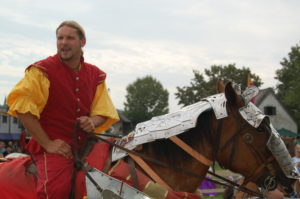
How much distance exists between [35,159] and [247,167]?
2.04 m

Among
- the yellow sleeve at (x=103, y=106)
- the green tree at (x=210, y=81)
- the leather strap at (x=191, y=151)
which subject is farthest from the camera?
the green tree at (x=210, y=81)

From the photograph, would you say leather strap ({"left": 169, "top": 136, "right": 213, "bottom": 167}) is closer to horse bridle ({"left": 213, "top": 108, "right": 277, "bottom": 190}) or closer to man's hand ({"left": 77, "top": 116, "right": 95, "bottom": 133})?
horse bridle ({"left": 213, "top": 108, "right": 277, "bottom": 190})

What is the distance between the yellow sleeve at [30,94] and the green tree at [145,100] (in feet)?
256

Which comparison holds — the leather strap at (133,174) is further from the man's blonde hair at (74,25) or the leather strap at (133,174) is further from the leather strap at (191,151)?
the man's blonde hair at (74,25)

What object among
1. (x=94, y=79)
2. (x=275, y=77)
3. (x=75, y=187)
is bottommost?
(x=75, y=187)

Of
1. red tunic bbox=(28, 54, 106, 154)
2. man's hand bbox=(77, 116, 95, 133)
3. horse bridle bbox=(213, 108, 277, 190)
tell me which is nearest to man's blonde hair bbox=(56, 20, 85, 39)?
red tunic bbox=(28, 54, 106, 154)

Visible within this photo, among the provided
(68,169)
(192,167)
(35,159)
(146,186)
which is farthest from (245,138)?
(35,159)

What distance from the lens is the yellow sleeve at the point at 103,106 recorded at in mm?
3703

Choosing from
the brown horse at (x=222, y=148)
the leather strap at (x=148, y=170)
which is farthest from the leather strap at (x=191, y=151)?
the leather strap at (x=148, y=170)

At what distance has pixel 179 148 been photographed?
3506mm

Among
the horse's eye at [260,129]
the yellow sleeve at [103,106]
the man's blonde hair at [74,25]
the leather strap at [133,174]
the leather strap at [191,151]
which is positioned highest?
the man's blonde hair at [74,25]

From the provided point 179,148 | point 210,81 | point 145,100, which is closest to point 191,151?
point 179,148

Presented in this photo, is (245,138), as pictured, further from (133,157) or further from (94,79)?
(94,79)

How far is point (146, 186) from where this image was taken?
124 inches
